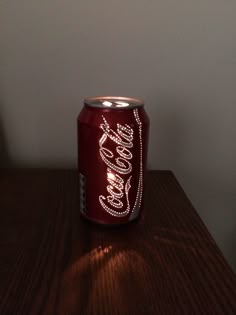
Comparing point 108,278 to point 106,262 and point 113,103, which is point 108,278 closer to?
point 106,262

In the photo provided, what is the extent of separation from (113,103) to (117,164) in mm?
99

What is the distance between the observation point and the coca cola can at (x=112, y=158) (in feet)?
1.37

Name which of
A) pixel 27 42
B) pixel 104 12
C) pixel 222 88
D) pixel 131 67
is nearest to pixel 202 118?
pixel 222 88

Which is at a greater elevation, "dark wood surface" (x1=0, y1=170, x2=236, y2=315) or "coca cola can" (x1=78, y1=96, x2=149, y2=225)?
"coca cola can" (x1=78, y1=96, x2=149, y2=225)

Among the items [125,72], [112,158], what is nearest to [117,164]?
[112,158]

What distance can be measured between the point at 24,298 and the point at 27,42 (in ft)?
1.72

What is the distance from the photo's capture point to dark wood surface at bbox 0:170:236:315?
33cm

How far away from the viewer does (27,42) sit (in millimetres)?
648

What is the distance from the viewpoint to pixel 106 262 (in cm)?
39

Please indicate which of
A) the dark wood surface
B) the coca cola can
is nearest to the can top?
the coca cola can

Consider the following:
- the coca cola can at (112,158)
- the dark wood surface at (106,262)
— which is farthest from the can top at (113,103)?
the dark wood surface at (106,262)

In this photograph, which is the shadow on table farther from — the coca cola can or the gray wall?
the gray wall

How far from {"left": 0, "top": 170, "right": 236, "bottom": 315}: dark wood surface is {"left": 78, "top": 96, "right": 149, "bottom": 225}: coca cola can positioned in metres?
0.04

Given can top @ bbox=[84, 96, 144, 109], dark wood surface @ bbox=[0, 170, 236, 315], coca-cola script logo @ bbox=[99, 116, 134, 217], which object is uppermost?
can top @ bbox=[84, 96, 144, 109]
